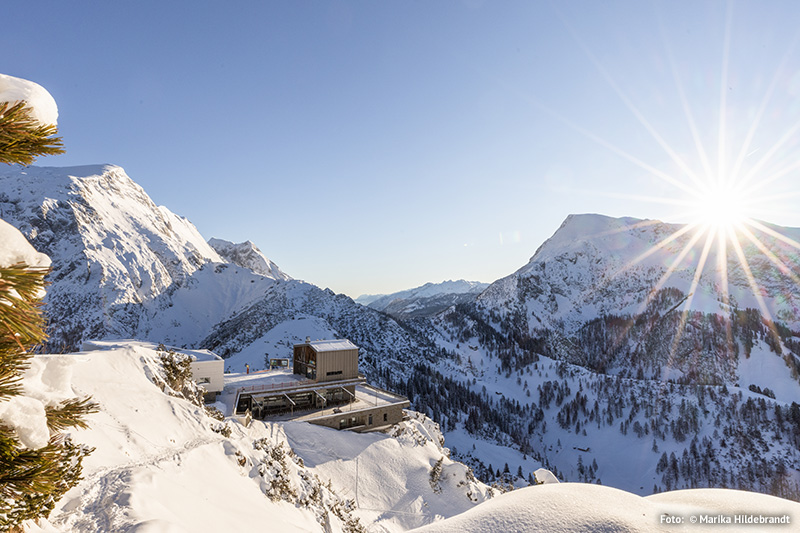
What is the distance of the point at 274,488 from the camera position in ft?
56.7

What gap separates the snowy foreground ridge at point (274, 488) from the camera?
7617mm

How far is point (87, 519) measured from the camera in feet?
27.0

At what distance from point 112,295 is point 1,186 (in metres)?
51.7

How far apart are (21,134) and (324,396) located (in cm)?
3891

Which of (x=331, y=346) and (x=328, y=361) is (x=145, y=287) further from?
(x=328, y=361)

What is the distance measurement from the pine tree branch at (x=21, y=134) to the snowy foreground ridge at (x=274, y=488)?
2.76 m

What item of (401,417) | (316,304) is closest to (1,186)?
(316,304)

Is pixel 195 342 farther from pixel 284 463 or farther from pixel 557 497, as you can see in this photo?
pixel 557 497

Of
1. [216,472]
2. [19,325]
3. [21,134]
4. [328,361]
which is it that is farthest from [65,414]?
[328,361]

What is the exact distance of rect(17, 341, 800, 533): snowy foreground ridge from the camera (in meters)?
7.62

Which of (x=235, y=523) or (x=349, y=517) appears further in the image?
(x=349, y=517)

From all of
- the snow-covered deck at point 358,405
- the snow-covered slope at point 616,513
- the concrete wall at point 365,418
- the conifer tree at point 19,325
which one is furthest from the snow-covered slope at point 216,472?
the snow-covered slope at point 616,513

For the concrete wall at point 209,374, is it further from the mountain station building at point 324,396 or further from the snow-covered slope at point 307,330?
the snow-covered slope at point 307,330

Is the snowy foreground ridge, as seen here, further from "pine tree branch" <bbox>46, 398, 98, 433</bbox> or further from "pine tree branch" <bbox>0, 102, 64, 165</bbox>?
"pine tree branch" <bbox>0, 102, 64, 165</bbox>
